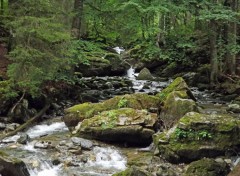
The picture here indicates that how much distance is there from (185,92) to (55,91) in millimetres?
5541

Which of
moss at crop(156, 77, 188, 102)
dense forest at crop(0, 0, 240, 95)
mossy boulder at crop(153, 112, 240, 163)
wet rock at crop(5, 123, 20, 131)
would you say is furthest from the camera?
moss at crop(156, 77, 188, 102)

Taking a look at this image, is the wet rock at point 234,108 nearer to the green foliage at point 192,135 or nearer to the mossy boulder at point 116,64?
the green foliage at point 192,135

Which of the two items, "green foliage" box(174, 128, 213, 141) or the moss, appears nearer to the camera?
"green foliage" box(174, 128, 213, 141)

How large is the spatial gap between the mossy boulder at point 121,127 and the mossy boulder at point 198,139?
93 centimetres

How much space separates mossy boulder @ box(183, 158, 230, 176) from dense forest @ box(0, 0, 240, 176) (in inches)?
0.8

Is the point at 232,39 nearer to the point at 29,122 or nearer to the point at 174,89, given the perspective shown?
the point at 174,89

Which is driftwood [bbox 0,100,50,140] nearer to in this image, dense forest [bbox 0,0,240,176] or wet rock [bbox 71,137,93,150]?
dense forest [bbox 0,0,240,176]

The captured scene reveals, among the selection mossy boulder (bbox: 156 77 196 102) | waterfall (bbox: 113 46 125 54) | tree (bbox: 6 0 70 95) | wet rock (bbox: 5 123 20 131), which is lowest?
wet rock (bbox: 5 123 20 131)

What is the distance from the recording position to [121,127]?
410 inches

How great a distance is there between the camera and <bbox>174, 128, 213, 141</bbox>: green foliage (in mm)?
9172

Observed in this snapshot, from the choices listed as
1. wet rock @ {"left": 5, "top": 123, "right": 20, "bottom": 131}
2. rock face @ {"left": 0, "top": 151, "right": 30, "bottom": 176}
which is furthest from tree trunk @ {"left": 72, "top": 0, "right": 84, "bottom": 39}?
rock face @ {"left": 0, "top": 151, "right": 30, "bottom": 176}

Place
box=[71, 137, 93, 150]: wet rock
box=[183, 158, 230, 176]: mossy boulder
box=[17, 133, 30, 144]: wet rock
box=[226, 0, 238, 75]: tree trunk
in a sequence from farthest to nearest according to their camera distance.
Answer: box=[226, 0, 238, 75]: tree trunk → box=[17, 133, 30, 144]: wet rock → box=[71, 137, 93, 150]: wet rock → box=[183, 158, 230, 176]: mossy boulder

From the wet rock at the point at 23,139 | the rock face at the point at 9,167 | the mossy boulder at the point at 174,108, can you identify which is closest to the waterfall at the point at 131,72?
the mossy boulder at the point at 174,108

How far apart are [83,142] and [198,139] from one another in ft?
10.2
